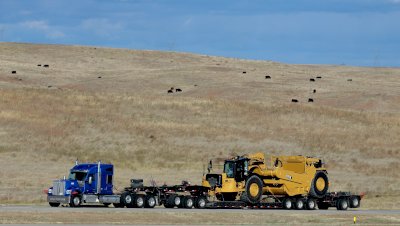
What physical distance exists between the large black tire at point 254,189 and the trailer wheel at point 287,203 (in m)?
1.71

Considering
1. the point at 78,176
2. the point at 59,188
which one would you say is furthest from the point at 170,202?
the point at 59,188

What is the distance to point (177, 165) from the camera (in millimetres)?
82625

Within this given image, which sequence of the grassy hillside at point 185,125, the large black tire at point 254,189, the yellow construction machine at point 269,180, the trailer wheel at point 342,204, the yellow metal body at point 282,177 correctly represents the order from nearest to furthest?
the large black tire at point 254,189
the yellow construction machine at point 269,180
the trailer wheel at point 342,204
the yellow metal body at point 282,177
the grassy hillside at point 185,125

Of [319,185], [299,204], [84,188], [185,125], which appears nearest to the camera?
[84,188]

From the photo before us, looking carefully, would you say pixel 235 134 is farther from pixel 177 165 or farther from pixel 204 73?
pixel 204 73

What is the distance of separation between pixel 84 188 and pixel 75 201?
1.43m

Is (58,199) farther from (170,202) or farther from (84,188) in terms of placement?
(170,202)

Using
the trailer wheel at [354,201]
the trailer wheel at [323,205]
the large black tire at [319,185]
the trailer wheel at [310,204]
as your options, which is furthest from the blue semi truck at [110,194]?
the trailer wheel at [354,201]

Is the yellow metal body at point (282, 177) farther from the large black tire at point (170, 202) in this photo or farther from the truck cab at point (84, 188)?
the truck cab at point (84, 188)

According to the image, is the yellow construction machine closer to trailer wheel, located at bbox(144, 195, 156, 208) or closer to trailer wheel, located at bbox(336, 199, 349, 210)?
trailer wheel, located at bbox(336, 199, 349, 210)

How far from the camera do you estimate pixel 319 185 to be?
57688mm

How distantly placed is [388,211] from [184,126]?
44.8 meters

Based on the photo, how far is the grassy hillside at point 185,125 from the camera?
80062 mm

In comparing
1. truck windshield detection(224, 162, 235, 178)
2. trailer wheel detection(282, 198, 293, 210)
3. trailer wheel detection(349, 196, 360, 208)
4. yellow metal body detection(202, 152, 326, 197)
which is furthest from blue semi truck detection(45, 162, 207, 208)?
trailer wheel detection(349, 196, 360, 208)
